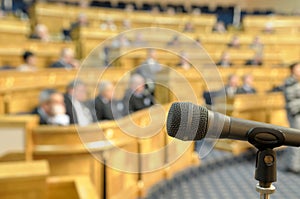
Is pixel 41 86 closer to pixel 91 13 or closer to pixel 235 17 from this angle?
pixel 91 13

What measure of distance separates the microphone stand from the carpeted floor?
1.52 meters

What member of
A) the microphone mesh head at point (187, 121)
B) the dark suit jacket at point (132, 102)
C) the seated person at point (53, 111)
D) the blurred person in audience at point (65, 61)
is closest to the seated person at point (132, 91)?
the dark suit jacket at point (132, 102)

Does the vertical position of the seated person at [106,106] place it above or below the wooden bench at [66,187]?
above

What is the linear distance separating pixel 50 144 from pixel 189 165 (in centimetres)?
118

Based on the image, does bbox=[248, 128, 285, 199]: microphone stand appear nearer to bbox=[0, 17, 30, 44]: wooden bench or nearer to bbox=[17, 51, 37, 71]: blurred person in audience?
bbox=[17, 51, 37, 71]: blurred person in audience

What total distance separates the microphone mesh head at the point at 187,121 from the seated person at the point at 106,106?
215 millimetres

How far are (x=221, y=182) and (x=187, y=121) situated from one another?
6.88 ft

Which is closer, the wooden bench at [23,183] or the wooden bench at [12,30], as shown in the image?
the wooden bench at [23,183]

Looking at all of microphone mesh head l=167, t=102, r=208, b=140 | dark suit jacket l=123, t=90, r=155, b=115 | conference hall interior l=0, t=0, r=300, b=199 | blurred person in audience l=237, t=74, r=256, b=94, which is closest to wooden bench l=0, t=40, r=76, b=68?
conference hall interior l=0, t=0, r=300, b=199

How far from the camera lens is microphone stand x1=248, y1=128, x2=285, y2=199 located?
1.97 ft

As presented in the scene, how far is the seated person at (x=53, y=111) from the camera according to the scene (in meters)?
2.05

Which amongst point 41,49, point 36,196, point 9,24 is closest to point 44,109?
point 36,196

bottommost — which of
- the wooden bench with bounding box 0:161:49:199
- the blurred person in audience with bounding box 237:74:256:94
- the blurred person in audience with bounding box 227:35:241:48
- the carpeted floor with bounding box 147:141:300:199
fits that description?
the carpeted floor with bounding box 147:141:300:199

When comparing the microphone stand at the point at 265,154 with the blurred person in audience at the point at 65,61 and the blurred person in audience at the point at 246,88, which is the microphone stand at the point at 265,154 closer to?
the blurred person in audience at the point at 65,61
